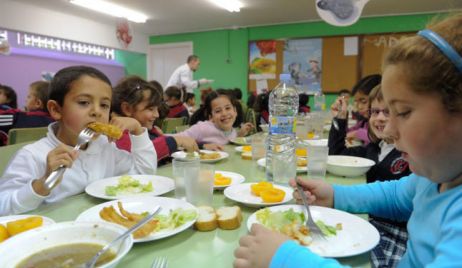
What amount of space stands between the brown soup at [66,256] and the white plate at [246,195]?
1.58 ft

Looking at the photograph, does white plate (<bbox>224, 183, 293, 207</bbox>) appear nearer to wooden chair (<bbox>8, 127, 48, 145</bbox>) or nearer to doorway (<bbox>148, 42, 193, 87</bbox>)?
wooden chair (<bbox>8, 127, 48, 145</bbox>)

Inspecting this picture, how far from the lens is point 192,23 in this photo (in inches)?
295

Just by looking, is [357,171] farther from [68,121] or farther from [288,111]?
[68,121]

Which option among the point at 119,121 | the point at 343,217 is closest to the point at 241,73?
the point at 119,121

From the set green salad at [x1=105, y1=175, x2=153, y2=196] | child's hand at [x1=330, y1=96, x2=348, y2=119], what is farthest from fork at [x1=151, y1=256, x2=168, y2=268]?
child's hand at [x1=330, y1=96, x2=348, y2=119]

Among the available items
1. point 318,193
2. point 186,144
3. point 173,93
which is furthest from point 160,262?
point 173,93

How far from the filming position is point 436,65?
61 cm

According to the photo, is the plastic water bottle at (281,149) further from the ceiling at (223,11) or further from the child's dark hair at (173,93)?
the ceiling at (223,11)

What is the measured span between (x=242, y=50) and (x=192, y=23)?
132 cm

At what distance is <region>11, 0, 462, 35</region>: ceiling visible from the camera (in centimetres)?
585

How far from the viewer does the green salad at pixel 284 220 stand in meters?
0.85

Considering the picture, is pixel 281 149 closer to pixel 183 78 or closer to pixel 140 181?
pixel 140 181

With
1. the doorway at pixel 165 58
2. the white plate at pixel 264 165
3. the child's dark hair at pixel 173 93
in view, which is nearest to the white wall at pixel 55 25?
the doorway at pixel 165 58

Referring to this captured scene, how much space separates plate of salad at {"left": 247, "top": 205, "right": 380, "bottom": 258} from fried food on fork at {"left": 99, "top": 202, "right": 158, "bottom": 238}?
0.83 ft
